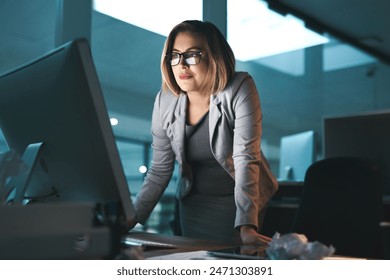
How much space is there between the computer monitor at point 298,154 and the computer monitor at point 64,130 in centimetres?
265

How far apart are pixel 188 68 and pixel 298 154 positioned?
234 cm

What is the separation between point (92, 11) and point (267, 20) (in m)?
2.57

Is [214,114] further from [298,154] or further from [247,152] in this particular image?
[298,154]

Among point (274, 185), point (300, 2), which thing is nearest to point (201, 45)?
point (274, 185)

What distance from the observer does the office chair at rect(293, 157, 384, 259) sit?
1.70 m

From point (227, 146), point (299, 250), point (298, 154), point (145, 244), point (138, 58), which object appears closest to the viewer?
point (299, 250)

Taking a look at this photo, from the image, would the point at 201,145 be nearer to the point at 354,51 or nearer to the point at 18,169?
the point at 18,169

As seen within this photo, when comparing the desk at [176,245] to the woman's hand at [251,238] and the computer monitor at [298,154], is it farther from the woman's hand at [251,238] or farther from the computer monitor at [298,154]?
the computer monitor at [298,154]

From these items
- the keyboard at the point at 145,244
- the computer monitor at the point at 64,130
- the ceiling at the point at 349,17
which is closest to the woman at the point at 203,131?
the keyboard at the point at 145,244

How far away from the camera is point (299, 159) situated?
3.72m

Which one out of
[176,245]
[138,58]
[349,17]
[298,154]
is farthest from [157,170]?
[349,17]

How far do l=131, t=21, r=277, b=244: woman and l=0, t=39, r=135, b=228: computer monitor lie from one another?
1.82ft

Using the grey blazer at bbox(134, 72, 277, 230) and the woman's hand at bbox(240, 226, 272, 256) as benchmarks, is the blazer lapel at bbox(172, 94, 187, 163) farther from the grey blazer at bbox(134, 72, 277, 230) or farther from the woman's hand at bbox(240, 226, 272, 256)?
the woman's hand at bbox(240, 226, 272, 256)

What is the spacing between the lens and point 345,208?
1745 millimetres
